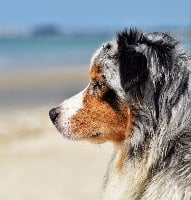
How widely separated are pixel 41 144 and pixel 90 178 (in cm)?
284

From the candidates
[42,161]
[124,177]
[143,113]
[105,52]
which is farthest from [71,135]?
[42,161]

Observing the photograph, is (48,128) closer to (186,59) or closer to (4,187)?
(4,187)

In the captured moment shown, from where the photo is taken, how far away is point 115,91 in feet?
16.3

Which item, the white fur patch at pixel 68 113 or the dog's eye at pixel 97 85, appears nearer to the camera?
the dog's eye at pixel 97 85

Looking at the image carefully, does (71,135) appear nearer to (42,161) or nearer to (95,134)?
(95,134)

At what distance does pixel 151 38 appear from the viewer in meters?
4.96

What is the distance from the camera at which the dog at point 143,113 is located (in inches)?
185

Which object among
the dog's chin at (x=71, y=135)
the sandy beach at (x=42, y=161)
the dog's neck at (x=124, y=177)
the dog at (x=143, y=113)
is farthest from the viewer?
the sandy beach at (x=42, y=161)

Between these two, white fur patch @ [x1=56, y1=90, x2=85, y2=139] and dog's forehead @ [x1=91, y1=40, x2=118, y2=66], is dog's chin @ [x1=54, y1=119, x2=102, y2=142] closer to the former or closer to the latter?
white fur patch @ [x1=56, y1=90, x2=85, y2=139]

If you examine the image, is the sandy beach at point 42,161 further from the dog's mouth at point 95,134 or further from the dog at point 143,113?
the dog at point 143,113

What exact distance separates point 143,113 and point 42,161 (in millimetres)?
6268

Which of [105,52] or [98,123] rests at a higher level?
[105,52]

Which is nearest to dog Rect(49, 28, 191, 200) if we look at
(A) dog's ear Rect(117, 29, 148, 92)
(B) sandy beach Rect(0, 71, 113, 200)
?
(A) dog's ear Rect(117, 29, 148, 92)

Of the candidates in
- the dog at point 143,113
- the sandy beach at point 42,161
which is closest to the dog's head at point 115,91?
the dog at point 143,113
